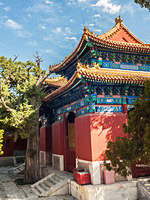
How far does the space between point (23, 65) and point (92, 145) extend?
21.0ft

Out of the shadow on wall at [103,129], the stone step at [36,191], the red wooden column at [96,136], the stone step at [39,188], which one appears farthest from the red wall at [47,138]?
the shadow on wall at [103,129]

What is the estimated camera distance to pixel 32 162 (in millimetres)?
11758

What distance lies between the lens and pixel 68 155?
1199 centimetres

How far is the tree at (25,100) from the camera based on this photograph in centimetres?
1059

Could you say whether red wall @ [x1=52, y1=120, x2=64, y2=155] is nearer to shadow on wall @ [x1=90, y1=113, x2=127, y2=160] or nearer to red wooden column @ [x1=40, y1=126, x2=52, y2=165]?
red wooden column @ [x1=40, y1=126, x2=52, y2=165]

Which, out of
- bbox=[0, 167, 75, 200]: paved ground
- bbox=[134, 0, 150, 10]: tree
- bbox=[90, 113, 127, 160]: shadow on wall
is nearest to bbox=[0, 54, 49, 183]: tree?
bbox=[0, 167, 75, 200]: paved ground

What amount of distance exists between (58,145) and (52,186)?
312 cm

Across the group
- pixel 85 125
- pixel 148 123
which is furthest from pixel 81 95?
pixel 148 123

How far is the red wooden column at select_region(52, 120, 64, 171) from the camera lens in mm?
12188

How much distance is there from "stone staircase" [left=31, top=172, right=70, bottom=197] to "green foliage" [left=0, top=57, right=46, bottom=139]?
2670 mm

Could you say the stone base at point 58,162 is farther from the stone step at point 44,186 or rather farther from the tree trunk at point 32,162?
the stone step at point 44,186

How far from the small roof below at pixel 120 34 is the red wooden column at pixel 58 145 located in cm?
592

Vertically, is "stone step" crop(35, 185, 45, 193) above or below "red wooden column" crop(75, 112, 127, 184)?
below

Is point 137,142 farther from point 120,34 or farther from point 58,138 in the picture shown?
point 120,34
